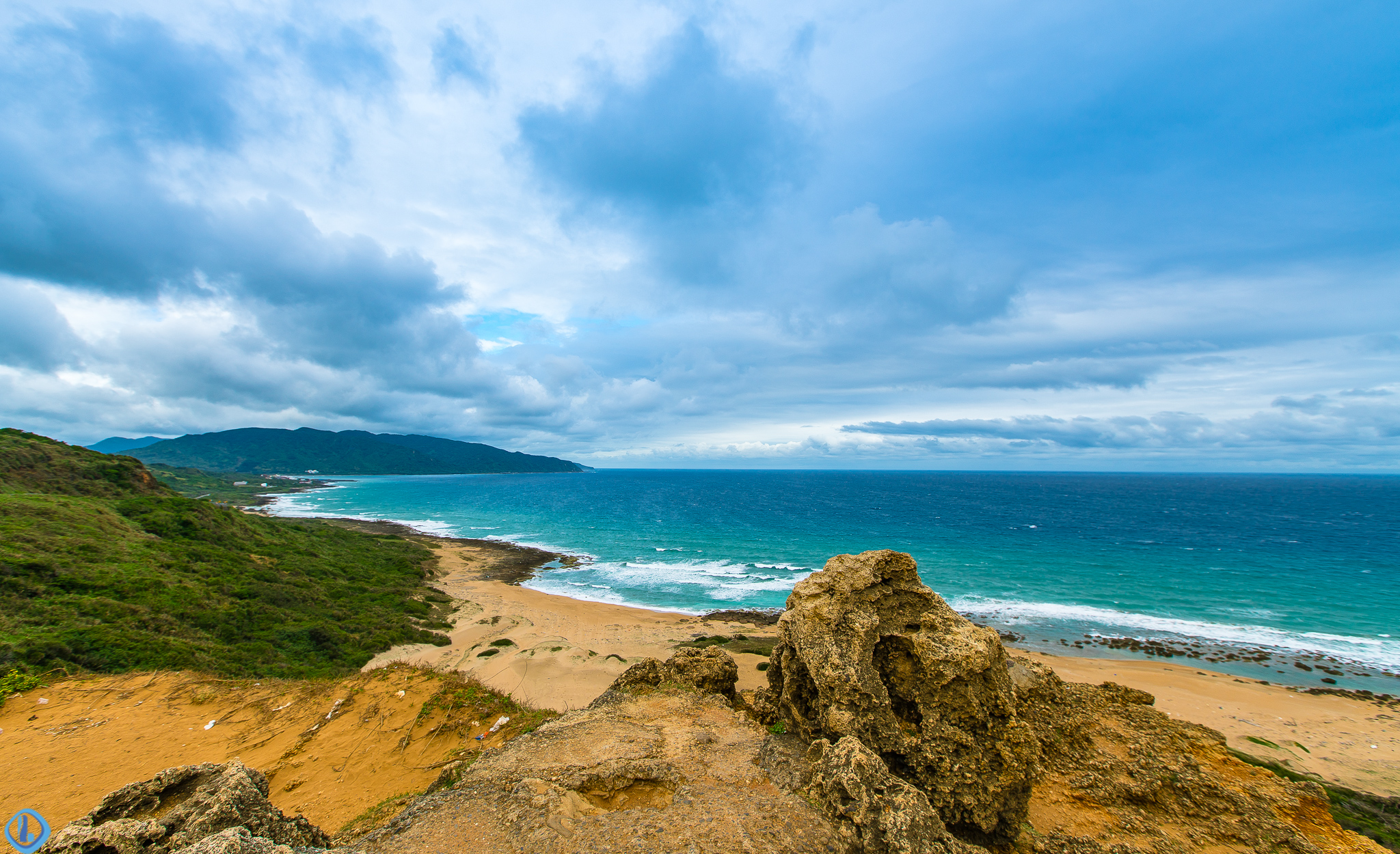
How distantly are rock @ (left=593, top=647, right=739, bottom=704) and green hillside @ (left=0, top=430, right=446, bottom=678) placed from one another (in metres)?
12.7

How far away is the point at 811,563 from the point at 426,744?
1541 inches

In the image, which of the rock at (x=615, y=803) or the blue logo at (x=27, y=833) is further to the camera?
the rock at (x=615, y=803)

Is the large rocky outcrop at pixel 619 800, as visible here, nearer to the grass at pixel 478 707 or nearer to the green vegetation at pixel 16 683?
the grass at pixel 478 707

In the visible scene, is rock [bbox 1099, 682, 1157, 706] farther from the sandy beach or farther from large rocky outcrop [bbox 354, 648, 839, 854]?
the sandy beach

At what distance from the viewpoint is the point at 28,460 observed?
115 ft

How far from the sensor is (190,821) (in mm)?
6023

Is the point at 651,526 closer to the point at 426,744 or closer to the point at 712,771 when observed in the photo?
the point at 426,744

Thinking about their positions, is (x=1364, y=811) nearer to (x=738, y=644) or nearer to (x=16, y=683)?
(x=738, y=644)

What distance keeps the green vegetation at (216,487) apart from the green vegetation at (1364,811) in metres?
108

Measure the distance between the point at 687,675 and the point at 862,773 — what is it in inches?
253

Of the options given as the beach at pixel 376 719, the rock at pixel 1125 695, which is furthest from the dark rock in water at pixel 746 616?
the rock at pixel 1125 695

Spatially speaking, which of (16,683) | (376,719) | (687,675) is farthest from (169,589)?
(687,675)

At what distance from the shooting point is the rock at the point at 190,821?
536 centimetres

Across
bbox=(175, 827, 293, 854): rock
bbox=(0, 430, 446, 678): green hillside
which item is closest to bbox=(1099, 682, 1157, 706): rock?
bbox=(175, 827, 293, 854): rock
